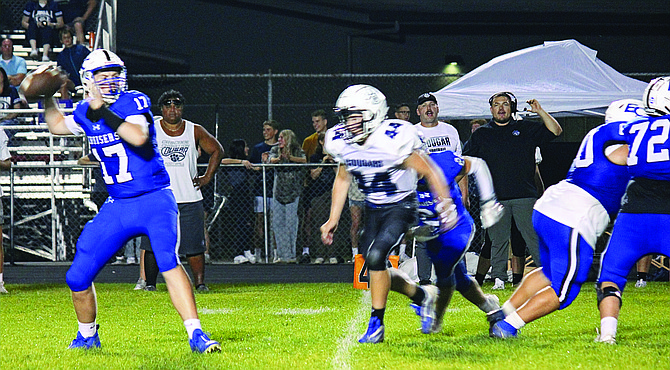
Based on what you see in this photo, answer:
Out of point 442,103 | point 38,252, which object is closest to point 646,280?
point 442,103

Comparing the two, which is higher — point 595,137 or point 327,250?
point 595,137

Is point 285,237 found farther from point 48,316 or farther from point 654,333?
point 654,333

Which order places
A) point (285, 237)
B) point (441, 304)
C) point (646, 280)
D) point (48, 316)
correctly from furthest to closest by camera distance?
point (285, 237)
point (646, 280)
point (48, 316)
point (441, 304)

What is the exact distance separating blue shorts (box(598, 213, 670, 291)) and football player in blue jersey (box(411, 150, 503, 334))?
2.45ft

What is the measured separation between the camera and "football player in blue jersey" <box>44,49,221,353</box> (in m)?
5.31

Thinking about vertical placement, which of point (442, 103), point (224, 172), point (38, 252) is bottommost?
point (38, 252)

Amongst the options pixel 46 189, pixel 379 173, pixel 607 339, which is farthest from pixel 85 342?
pixel 46 189

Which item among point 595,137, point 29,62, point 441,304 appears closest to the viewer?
point 595,137

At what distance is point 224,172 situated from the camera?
1348 cm

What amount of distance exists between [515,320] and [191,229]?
185 inches

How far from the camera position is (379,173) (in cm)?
564

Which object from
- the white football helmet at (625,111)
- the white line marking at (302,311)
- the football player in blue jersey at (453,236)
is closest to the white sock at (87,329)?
the football player in blue jersey at (453,236)

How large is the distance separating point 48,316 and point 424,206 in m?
3.62

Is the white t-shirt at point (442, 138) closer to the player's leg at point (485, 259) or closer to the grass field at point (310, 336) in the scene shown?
the player's leg at point (485, 259)
